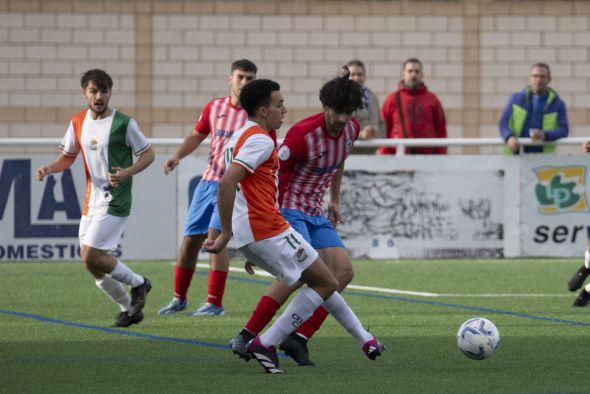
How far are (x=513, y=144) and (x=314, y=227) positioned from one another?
23.4 ft

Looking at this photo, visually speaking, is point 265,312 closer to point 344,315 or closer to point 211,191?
point 344,315

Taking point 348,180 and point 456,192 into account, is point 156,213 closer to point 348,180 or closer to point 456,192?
point 348,180

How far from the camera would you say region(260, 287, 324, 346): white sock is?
7500mm

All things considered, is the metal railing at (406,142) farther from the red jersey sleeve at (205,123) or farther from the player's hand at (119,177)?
the player's hand at (119,177)

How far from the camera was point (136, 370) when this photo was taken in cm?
752

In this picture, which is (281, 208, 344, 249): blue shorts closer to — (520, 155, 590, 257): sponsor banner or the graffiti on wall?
the graffiti on wall

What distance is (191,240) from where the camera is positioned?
10781mm

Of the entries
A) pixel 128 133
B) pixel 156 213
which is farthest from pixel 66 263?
pixel 128 133

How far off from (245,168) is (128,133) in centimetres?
276

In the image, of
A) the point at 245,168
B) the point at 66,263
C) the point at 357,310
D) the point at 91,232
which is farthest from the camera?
the point at 66,263

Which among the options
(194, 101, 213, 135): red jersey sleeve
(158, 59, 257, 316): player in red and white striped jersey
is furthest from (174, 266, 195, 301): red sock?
(194, 101, 213, 135): red jersey sleeve

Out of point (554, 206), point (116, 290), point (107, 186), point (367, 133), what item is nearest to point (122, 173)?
point (107, 186)

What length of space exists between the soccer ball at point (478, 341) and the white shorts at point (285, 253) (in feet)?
3.12

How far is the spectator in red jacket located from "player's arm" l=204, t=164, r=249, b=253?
817 centimetres
